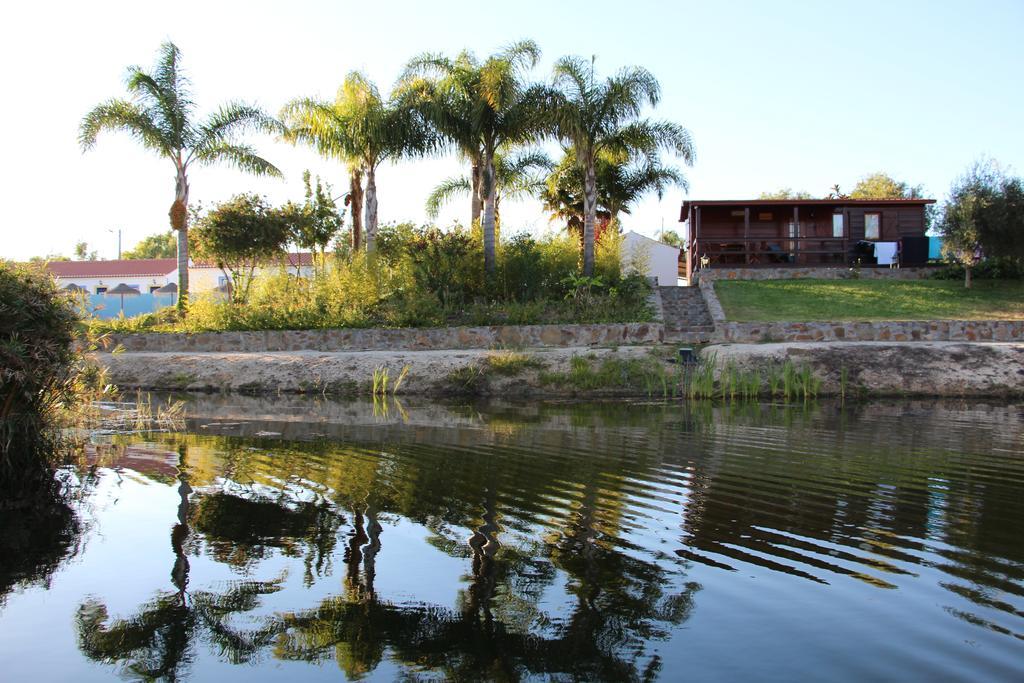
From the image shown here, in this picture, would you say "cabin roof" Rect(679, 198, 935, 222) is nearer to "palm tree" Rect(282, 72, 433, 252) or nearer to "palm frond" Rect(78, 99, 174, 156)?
"palm tree" Rect(282, 72, 433, 252)

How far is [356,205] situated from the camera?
3450cm

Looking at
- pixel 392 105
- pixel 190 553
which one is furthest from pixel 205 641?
pixel 392 105

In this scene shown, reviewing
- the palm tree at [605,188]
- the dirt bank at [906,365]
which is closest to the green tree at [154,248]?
the palm tree at [605,188]

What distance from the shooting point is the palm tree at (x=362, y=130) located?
29625mm

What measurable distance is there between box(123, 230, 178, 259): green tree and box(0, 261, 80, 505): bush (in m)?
A: 90.6

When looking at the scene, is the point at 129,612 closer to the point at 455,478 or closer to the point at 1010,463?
the point at 455,478

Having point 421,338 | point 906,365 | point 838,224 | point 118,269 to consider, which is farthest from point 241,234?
point 118,269

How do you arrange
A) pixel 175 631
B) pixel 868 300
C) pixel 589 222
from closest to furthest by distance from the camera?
pixel 175 631
pixel 868 300
pixel 589 222

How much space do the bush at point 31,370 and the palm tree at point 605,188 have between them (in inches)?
1138

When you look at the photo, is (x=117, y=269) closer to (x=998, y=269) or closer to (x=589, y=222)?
(x=589, y=222)

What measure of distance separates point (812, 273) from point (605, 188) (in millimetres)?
10707

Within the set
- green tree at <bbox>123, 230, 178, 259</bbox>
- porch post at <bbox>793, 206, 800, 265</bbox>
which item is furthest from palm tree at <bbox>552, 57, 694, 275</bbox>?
green tree at <bbox>123, 230, 178, 259</bbox>

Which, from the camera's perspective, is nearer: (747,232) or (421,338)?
(421,338)

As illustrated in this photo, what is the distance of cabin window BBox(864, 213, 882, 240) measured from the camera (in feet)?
122
